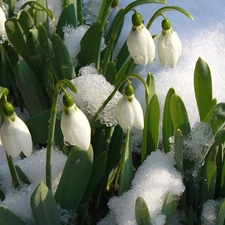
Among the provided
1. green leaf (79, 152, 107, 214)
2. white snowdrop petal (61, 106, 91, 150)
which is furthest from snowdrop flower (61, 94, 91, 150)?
green leaf (79, 152, 107, 214)

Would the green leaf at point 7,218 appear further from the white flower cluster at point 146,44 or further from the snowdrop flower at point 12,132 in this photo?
the white flower cluster at point 146,44

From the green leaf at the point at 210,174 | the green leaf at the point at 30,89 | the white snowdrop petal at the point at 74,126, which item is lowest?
the green leaf at the point at 210,174

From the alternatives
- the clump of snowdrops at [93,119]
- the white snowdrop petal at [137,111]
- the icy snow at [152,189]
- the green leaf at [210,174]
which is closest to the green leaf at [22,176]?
the clump of snowdrops at [93,119]

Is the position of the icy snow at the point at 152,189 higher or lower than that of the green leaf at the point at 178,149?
lower

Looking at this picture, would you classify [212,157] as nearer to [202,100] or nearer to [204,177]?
[204,177]

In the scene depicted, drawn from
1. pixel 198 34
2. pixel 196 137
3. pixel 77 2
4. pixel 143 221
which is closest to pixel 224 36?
pixel 198 34

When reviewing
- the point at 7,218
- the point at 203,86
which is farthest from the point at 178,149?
the point at 7,218

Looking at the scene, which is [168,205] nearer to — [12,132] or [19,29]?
[12,132]
